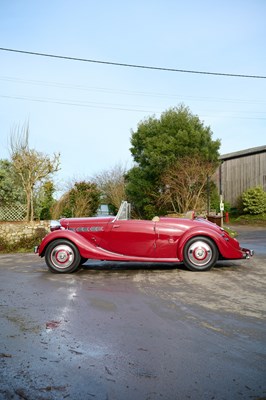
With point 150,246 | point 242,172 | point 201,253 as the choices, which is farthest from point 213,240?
point 242,172

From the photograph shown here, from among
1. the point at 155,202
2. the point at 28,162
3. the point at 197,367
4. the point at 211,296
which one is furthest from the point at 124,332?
the point at 155,202

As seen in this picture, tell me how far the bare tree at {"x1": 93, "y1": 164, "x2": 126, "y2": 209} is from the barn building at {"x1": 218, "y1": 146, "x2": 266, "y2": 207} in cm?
904

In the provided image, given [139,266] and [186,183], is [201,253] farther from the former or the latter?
[186,183]

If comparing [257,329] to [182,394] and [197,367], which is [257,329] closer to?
[197,367]

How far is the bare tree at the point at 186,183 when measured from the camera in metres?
25.1

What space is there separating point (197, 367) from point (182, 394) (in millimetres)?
434

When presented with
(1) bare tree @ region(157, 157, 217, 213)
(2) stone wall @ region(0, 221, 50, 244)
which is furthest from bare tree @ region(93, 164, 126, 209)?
(2) stone wall @ region(0, 221, 50, 244)

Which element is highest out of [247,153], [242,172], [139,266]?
[247,153]

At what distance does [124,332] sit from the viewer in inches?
146

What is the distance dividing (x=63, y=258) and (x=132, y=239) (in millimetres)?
1310

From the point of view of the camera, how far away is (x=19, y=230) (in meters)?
13.4

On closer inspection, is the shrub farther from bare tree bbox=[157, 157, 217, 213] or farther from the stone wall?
the stone wall

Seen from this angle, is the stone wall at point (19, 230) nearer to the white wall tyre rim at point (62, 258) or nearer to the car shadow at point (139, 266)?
the car shadow at point (139, 266)

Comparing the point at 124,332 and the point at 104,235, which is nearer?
the point at 124,332
